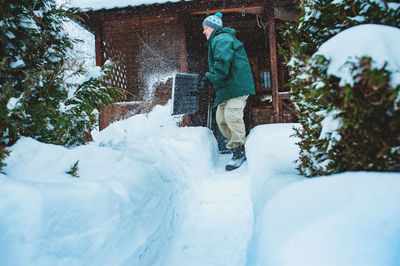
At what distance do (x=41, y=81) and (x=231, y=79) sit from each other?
7.66ft

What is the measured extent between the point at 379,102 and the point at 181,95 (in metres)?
3.07

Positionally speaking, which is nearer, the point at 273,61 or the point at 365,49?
the point at 365,49

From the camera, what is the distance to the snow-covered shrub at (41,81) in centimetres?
163

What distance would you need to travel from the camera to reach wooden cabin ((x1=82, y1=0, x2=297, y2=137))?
567 cm

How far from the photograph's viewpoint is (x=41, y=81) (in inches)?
72.2

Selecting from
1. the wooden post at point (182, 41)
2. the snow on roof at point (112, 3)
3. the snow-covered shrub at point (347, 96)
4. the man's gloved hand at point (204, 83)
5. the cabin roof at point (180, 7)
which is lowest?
the snow-covered shrub at point (347, 96)

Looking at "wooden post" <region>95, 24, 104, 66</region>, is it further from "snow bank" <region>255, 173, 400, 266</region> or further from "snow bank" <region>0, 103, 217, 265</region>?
"snow bank" <region>255, 173, 400, 266</region>

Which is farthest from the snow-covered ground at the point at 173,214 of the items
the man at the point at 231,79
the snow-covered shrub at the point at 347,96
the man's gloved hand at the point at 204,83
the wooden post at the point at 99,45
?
the wooden post at the point at 99,45

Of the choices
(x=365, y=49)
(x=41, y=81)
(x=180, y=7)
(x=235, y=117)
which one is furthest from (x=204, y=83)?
(x=365, y=49)

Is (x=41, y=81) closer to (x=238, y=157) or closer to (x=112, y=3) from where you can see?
(x=238, y=157)

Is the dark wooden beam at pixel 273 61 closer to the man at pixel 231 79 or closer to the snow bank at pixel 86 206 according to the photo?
the man at pixel 231 79

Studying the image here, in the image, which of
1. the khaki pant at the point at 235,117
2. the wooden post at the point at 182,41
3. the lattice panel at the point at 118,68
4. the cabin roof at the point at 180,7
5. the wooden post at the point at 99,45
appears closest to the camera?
the khaki pant at the point at 235,117

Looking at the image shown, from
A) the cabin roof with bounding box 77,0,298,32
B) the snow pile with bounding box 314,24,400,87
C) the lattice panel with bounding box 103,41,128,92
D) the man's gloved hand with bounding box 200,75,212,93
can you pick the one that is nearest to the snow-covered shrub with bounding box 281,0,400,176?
the snow pile with bounding box 314,24,400,87

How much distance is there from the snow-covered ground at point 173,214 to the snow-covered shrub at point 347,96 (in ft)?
0.44
